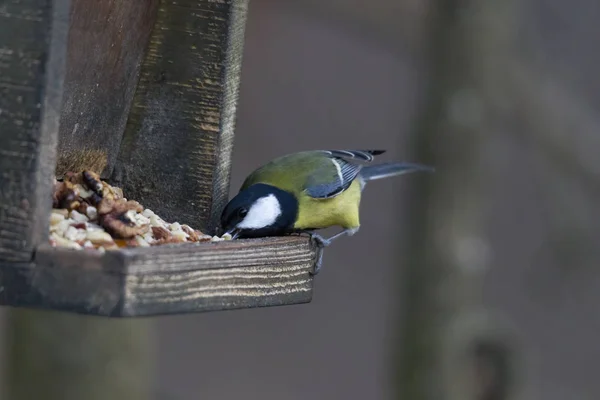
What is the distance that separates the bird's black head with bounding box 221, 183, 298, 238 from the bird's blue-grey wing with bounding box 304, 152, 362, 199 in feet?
0.46

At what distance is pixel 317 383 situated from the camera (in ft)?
24.6

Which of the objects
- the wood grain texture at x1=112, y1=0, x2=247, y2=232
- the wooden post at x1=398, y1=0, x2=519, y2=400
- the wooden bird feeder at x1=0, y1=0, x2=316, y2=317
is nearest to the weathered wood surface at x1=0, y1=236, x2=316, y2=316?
the wooden bird feeder at x1=0, y1=0, x2=316, y2=317

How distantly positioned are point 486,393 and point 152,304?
8.67 ft

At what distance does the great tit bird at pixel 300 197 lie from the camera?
322 cm

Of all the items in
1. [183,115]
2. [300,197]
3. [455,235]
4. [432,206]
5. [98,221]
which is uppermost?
[183,115]

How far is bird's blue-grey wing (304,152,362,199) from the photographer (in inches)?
149

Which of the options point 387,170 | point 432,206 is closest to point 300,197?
point 432,206

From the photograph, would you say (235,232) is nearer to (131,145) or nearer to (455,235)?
(131,145)

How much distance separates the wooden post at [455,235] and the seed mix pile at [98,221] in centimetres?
181

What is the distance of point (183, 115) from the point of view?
3162 millimetres

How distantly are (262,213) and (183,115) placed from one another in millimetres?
432

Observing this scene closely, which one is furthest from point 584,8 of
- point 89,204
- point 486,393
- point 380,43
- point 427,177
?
point 89,204

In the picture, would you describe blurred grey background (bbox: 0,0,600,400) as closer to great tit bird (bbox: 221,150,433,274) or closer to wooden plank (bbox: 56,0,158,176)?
great tit bird (bbox: 221,150,433,274)

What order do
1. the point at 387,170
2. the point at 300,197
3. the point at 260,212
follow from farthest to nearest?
the point at 387,170 → the point at 300,197 → the point at 260,212
